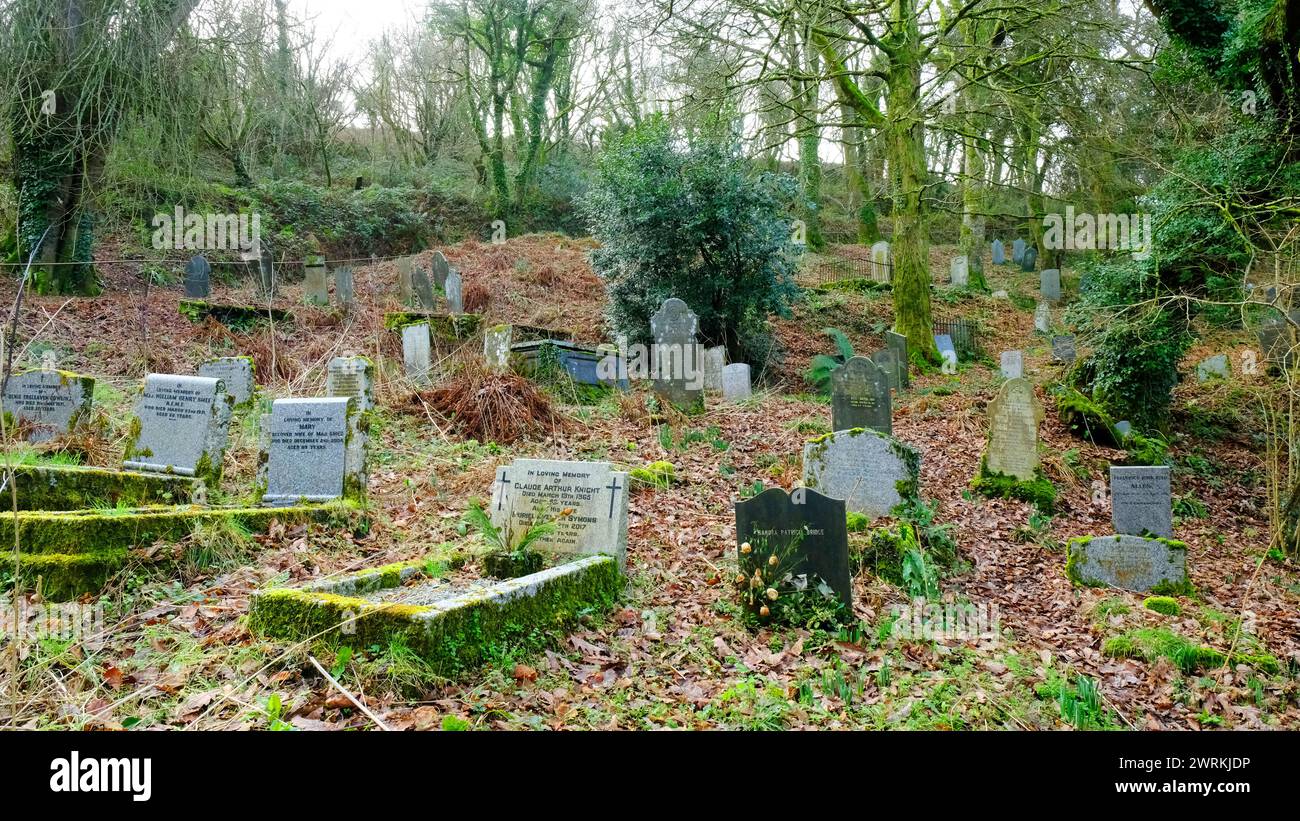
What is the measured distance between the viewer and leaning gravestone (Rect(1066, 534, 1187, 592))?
7.04 metres

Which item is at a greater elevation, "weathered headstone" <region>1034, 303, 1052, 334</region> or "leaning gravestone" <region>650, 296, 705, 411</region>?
"weathered headstone" <region>1034, 303, 1052, 334</region>

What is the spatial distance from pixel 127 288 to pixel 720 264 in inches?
469

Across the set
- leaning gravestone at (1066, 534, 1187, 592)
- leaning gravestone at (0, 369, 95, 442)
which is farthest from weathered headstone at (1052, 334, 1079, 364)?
leaning gravestone at (0, 369, 95, 442)

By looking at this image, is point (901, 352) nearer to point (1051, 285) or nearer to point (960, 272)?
point (960, 272)

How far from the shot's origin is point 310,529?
248 inches

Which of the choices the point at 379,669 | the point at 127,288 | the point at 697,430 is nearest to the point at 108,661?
the point at 379,669

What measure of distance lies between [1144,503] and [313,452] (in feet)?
27.1

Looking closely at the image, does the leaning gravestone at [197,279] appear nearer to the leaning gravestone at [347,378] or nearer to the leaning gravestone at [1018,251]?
the leaning gravestone at [347,378]

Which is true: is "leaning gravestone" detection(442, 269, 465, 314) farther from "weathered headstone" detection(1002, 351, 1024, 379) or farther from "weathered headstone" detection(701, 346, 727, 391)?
"weathered headstone" detection(1002, 351, 1024, 379)

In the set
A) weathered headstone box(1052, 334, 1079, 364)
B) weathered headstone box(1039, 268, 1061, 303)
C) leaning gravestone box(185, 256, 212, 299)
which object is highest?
weathered headstone box(1039, 268, 1061, 303)

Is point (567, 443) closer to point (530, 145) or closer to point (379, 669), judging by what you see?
point (379, 669)

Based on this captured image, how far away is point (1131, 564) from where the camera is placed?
7.08 metres

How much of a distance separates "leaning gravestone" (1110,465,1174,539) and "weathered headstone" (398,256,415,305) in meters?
13.0

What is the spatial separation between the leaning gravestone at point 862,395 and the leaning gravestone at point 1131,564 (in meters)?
3.31
